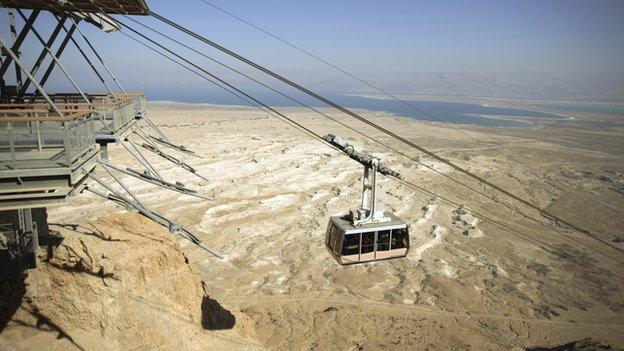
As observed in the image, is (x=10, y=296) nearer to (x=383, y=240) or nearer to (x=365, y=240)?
(x=365, y=240)

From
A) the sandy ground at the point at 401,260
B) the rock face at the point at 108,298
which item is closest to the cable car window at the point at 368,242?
the sandy ground at the point at 401,260

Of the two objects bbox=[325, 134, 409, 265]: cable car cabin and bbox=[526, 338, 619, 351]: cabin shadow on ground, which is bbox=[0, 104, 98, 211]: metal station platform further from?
bbox=[526, 338, 619, 351]: cabin shadow on ground

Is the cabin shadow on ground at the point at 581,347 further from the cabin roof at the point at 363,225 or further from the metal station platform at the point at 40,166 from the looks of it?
the metal station platform at the point at 40,166

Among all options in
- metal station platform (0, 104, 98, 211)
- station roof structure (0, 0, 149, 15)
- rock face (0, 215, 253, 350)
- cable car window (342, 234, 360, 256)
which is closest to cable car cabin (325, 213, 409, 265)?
cable car window (342, 234, 360, 256)

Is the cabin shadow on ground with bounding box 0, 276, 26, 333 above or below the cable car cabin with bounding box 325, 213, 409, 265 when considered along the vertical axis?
below

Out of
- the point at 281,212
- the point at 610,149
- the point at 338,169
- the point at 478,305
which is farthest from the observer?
the point at 610,149

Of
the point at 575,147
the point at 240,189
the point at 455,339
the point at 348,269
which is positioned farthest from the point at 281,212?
the point at 575,147

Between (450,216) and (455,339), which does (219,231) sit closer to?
(455,339)
